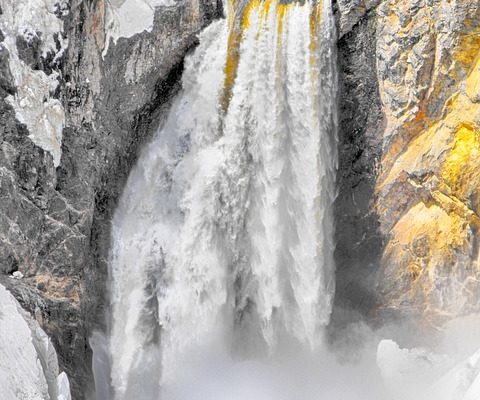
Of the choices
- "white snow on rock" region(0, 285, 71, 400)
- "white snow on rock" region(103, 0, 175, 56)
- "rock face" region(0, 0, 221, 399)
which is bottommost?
"white snow on rock" region(0, 285, 71, 400)

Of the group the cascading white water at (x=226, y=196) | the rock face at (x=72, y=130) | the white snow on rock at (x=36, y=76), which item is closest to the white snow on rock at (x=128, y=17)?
the rock face at (x=72, y=130)

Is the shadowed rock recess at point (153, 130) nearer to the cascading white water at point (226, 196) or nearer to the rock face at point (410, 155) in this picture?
the rock face at point (410, 155)

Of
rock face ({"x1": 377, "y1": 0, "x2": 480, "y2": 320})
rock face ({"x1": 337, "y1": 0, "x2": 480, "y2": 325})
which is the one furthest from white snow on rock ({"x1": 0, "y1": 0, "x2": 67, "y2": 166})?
rock face ({"x1": 377, "y1": 0, "x2": 480, "y2": 320})

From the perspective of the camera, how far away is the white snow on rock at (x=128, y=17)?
31.1 feet

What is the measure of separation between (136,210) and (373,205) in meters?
4.49

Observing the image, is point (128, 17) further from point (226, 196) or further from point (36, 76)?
point (226, 196)

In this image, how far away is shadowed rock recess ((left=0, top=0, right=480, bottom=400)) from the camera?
8.91 metres

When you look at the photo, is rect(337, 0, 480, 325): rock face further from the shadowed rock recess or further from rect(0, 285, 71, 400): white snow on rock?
rect(0, 285, 71, 400): white snow on rock

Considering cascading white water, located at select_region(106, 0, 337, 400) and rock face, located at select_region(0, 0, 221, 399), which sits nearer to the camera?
rock face, located at select_region(0, 0, 221, 399)

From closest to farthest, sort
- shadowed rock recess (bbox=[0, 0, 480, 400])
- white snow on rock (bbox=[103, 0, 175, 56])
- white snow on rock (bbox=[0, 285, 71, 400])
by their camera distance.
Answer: white snow on rock (bbox=[0, 285, 71, 400]) → shadowed rock recess (bbox=[0, 0, 480, 400]) → white snow on rock (bbox=[103, 0, 175, 56])

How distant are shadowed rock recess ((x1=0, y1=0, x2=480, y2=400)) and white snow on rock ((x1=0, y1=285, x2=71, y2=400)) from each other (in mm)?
668

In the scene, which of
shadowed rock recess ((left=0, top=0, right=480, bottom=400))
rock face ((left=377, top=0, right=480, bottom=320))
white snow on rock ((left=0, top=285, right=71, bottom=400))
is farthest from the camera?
rock face ((left=377, top=0, right=480, bottom=320))

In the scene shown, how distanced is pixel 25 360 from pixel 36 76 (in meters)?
4.08

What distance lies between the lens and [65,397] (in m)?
8.09
